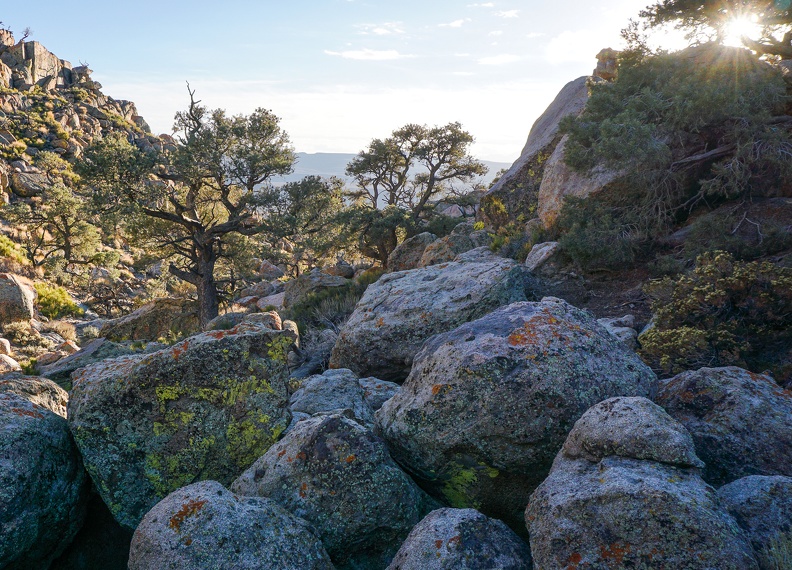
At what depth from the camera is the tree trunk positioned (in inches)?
938

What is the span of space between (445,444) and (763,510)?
2.29 m

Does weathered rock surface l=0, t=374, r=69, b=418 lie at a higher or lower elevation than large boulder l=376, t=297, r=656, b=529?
lower

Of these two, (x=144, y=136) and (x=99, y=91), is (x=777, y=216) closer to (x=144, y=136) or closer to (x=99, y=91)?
(x=144, y=136)

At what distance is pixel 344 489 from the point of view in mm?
4441

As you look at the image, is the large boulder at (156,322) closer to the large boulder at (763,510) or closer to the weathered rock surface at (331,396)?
the weathered rock surface at (331,396)

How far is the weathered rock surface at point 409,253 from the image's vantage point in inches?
786

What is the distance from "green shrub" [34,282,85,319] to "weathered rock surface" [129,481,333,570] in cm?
2933

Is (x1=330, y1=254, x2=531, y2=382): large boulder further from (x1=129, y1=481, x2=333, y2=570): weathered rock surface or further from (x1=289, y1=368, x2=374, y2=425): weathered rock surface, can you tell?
(x1=129, y1=481, x2=333, y2=570): weathered rock surface

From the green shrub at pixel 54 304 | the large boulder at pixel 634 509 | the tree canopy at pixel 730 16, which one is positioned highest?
the tree canopy at pixel 730 16

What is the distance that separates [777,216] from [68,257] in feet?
140

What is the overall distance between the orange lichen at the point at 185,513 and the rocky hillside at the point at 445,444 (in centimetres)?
2

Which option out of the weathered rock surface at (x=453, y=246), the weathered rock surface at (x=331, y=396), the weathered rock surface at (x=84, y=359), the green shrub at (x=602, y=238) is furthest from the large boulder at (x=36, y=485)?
the weathered rock surface at (x=453, y=246)

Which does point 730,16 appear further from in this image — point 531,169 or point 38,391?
point 38,391

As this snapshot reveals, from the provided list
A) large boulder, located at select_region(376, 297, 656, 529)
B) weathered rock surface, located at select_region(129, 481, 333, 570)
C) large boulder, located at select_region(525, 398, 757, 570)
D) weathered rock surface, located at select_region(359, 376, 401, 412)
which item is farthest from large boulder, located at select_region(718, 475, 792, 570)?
weathered rock surface, located at select_region(359, 376, 401, 412)
